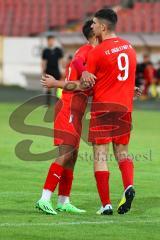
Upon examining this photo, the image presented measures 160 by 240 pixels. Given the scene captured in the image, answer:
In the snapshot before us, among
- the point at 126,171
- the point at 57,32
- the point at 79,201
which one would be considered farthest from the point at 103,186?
the point at 57,32

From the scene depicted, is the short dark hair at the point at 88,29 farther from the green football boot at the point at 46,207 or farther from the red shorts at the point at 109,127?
the green football boot at the point at 46,207

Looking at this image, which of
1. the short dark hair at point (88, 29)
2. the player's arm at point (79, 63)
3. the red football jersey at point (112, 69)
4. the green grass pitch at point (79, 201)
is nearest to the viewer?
the green grass pitch at point (79, 201)

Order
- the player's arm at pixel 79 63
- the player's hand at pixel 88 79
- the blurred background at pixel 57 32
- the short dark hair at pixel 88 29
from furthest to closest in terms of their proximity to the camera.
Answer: the blurred background at pixel 57 32 → the short dark hair at pixel 88 29 → the player's arm at pixel 79 63 → the player's hand at pixel 88 79

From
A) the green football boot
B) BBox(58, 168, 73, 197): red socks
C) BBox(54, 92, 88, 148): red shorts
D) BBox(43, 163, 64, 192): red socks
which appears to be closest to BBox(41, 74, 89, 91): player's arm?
BBox(54, 92, 88, 148): red shorts

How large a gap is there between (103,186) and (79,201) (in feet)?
3.65

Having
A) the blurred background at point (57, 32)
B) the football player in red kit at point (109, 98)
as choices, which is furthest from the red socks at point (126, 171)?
the blurred background at point (57, 32)

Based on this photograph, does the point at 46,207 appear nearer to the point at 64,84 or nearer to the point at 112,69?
the point at 64,84

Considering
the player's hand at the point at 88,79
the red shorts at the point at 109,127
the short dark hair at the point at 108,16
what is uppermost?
Result: the short dark hair at the point at 108,16

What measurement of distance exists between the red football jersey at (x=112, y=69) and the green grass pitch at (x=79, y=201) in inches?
48.3

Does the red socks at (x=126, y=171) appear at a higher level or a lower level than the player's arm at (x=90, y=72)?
lower

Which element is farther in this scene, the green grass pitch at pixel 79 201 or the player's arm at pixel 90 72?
the player's arm at pixel 90 72

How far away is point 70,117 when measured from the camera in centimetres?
970

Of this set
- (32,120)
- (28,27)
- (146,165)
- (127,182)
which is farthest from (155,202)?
(28,27)

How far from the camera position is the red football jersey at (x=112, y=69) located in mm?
9227
